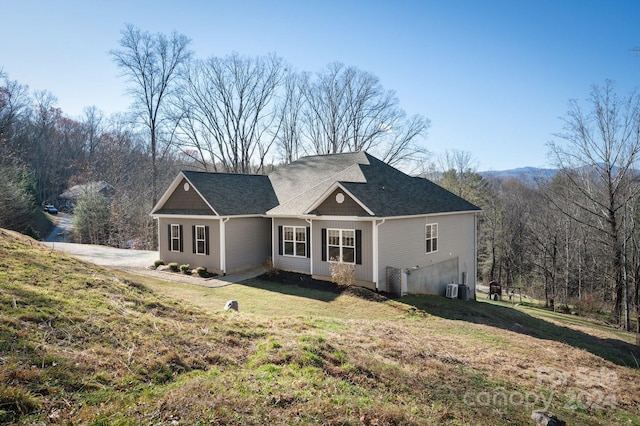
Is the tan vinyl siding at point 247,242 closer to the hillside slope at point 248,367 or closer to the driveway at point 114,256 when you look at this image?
the driveway at point 114,256

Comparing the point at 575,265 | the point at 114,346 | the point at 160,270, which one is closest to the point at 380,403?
the point at 114,346

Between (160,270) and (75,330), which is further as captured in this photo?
(160,270)

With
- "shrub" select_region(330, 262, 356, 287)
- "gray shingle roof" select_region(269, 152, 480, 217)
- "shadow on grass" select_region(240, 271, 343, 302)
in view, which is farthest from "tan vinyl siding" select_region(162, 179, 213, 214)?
"shrub" select_region(330, 262, 356, 287)

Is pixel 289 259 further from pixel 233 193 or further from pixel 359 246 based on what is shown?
pixel 233 193

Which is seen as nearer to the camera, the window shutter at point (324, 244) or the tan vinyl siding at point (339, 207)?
the tan vinyl siding at point (339, 207)

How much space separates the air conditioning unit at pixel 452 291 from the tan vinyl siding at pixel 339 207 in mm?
6700

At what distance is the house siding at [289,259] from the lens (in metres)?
17.8

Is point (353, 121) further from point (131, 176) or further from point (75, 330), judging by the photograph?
point (75, 330)

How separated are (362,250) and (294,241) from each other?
3910 millimetres

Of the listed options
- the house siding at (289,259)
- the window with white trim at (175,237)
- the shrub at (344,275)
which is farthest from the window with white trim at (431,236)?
the window with white trim at (175,237)

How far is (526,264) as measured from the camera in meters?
36.1

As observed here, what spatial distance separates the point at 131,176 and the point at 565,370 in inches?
1688

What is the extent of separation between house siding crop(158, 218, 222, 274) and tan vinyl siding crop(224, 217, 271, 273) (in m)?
0.56

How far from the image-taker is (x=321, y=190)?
19609 mm
